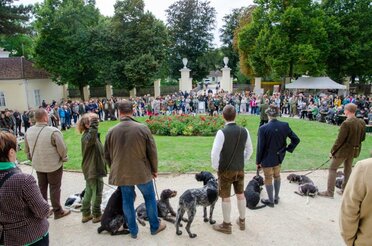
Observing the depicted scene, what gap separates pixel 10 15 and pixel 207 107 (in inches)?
625

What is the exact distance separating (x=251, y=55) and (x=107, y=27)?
16.2m

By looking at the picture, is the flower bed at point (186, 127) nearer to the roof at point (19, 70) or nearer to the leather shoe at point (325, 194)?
the leather shoe at point (325, 194)

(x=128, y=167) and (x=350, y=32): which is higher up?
(x=350, y=32)

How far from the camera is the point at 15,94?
29.0m

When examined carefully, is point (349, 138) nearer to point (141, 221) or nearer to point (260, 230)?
point (260, 230)

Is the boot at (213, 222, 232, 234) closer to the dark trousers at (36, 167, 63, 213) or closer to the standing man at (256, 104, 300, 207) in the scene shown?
the standing man at (256, 104, 300, 207)

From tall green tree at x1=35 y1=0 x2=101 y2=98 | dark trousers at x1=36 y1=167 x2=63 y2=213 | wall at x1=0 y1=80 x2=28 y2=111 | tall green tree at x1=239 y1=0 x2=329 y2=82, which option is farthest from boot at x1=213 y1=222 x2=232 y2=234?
wall at x1=0 y1=80 x2=28 y2=111

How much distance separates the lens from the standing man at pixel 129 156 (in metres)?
4.26

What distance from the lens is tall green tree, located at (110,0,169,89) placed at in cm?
2919

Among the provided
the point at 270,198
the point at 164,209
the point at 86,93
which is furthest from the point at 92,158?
the point at 86,93

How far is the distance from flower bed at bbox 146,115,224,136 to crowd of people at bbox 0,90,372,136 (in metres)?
3.52

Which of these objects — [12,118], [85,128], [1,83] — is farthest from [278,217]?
[1,83]

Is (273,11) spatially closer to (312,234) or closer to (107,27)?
(107,27)

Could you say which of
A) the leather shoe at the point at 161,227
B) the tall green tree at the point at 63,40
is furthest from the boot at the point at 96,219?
the tall green tree at the point at 63,40
